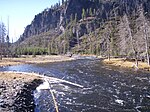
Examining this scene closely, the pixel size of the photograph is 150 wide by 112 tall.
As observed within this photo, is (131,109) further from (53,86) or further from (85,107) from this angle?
(53,86)

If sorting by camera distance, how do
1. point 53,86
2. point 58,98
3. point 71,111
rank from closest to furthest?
point 71,111 < point 58,98 < point 53,86

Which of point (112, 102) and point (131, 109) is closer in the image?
point (131, 109)

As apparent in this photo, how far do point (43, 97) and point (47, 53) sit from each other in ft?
466

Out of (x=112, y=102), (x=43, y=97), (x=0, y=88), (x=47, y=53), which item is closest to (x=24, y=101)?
(x=43, y=97)

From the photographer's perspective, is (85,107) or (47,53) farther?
(47,53)

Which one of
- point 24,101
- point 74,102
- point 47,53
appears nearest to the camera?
point 24,101

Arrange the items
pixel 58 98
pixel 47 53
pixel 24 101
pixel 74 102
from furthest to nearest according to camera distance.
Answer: pixel 47 53
pixel 58 98
pixel 74 102
pixel 24 101

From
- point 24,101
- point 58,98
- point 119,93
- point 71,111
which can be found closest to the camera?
point 71,111

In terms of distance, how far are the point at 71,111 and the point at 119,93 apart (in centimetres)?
1160

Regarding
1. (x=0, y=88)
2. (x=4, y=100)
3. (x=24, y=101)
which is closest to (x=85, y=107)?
(x=24, y=101)

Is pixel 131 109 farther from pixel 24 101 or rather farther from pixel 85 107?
pixel 24 101

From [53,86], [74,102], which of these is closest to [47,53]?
[53,86]

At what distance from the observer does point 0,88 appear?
37.6 metres

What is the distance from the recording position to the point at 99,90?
4041 centimetres
